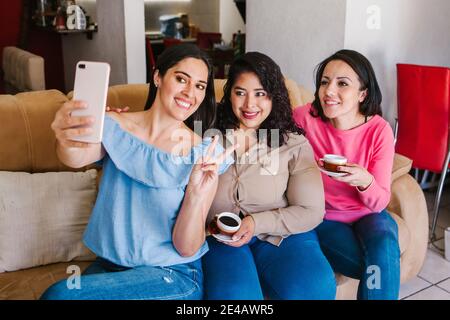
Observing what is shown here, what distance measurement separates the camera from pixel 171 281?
1375 millimetres

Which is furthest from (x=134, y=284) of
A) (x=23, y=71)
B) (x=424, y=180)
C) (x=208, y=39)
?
(x=208, y=39)

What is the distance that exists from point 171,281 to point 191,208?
203 mm

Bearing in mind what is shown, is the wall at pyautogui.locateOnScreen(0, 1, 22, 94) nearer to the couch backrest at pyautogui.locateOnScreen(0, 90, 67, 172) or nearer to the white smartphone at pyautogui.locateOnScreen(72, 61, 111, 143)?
the couch backrest at pyautogui.locateOnScreen(0, 90, 67, 172)

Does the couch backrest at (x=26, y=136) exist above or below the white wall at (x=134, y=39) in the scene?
below

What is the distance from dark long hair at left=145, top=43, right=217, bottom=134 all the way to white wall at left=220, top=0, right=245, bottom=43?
Result: 492 centimetres

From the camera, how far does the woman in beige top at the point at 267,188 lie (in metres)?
1.57

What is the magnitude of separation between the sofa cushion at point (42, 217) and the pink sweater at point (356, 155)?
827mm

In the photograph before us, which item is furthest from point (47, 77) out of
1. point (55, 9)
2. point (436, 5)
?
point (436, 5)

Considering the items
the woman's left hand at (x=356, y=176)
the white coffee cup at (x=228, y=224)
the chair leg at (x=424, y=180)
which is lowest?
the chair leg at (x=424, y=180)

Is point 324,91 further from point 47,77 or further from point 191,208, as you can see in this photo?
point 47,77

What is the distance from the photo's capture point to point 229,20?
253 inches

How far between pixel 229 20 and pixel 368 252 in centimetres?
525

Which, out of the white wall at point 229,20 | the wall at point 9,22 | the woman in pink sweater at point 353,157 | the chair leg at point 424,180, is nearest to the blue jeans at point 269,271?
the woman in pink sweater at point 353,157

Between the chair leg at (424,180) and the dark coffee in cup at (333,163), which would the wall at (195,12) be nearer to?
the chair leg at (424,180)
